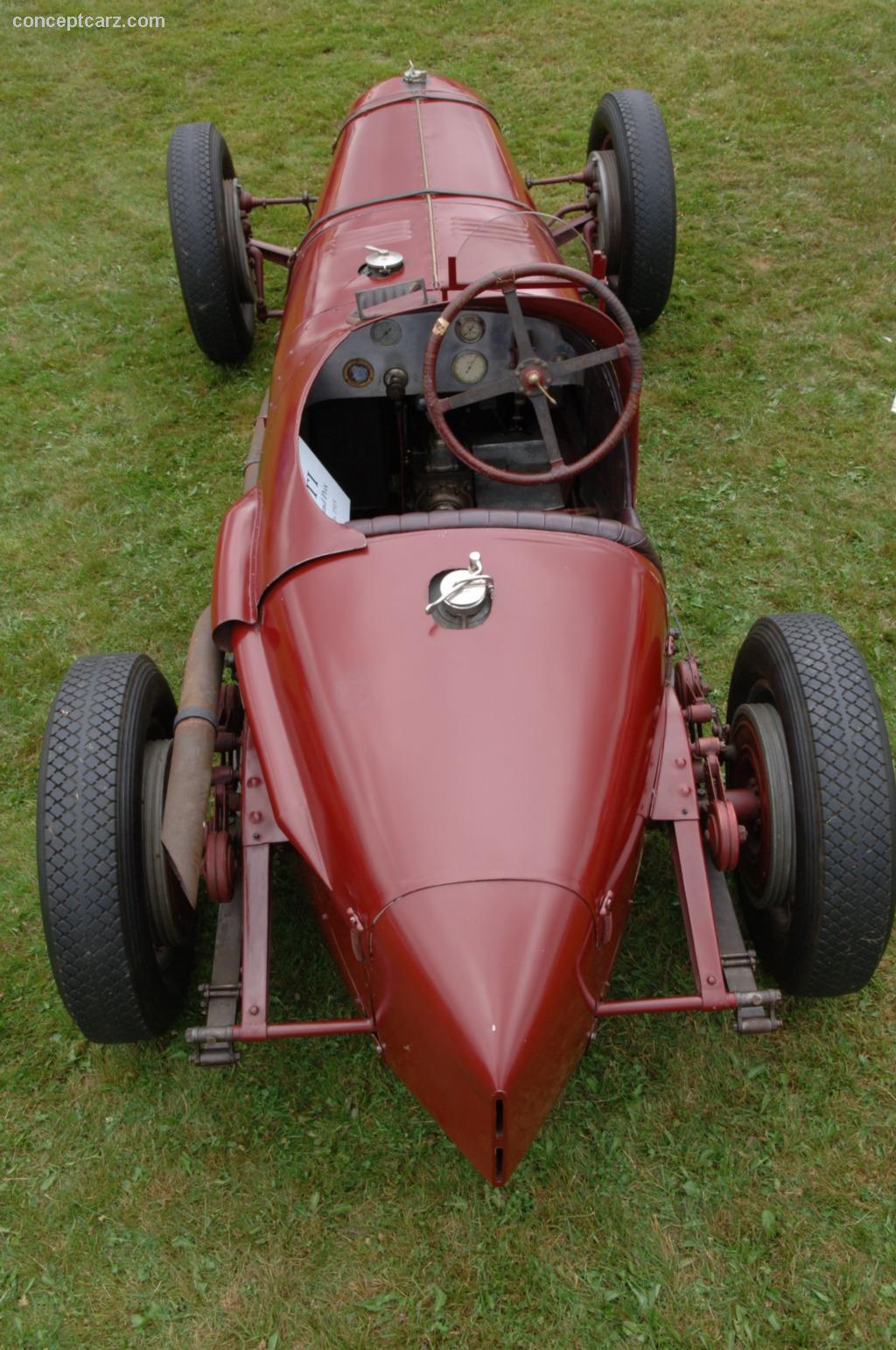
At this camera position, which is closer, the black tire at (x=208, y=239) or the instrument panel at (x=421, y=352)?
the instrument panel at (x=421, y=352)

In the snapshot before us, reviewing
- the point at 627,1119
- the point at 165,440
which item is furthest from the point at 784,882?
the point at 165,440

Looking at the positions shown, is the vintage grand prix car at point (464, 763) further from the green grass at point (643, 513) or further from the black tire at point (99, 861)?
the green grass at point (643, 513)

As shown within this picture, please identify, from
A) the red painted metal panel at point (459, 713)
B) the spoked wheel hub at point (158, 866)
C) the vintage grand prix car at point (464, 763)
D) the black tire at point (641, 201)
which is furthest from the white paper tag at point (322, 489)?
the black tire at point (641, 201)

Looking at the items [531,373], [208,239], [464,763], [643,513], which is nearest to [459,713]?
[464,763]

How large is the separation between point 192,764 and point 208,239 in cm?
322

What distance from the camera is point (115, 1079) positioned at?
297 cm

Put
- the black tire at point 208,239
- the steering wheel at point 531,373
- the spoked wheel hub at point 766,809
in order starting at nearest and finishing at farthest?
the spoked wheel hub at point 766,809 < the steering wheel at point 531,373 < the black tire at point 208,239

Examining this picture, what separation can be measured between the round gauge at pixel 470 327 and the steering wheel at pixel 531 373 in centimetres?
39

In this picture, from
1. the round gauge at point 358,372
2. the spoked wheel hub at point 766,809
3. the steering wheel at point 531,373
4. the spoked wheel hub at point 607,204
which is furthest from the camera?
the spoked wheel hub at point 607,204

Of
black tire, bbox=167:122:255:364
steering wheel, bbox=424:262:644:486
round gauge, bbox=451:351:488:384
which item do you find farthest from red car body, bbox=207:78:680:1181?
black tire, bbox=167:122:255:364

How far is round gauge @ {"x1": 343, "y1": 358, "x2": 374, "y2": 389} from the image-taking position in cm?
344

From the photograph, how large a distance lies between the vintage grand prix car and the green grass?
36cm

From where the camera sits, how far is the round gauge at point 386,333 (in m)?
3.32

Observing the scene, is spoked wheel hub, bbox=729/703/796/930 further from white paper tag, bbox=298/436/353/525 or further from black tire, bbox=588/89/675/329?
black tire, bbox=588/89/675/329
